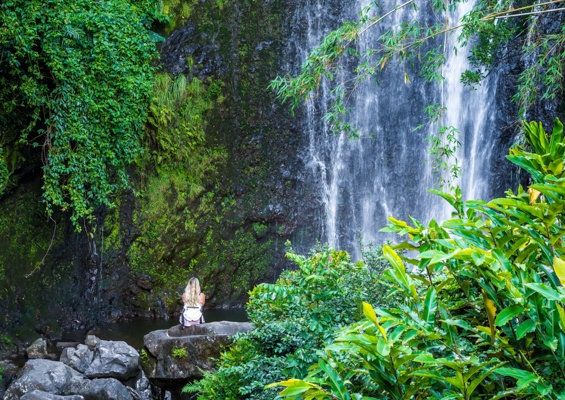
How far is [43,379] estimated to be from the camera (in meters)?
8.91

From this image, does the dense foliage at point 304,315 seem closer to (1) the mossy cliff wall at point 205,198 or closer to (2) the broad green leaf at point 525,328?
(2) the broad green leaf at point 525,328

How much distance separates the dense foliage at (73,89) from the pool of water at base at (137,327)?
2.99 m

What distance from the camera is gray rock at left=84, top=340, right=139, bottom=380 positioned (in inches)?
380

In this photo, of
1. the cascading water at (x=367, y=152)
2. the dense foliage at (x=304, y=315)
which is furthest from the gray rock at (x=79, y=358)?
the cascading water at (x=367, y=152)

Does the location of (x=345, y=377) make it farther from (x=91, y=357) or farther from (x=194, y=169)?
(x=194, y=169)

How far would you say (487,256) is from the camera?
227 centimetres

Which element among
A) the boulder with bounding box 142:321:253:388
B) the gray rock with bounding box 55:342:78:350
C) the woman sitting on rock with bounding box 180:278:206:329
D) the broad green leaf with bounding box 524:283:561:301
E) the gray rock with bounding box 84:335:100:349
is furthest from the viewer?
the gray rock with bounding box 55:342:78:350

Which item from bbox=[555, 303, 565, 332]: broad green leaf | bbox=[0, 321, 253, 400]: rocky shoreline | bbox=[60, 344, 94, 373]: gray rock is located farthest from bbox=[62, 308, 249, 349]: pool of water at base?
bbox=[555, 303, 565, 332]: broad green leaf

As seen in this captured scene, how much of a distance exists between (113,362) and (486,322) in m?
8.15

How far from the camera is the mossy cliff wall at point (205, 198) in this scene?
13953 millimetres

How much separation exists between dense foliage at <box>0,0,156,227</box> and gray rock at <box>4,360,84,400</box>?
275 centimetres

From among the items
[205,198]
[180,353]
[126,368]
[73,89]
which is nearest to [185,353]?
[180,353]

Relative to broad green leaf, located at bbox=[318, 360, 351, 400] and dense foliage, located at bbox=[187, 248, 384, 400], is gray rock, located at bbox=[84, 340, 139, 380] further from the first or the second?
broad green leaf, located at bbox=[318, 360, 351, 400]

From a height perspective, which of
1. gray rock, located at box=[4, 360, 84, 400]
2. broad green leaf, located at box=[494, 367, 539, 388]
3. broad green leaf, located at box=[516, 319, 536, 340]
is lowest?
→ gray rock, located at box=[4, 360, 84, 400]
